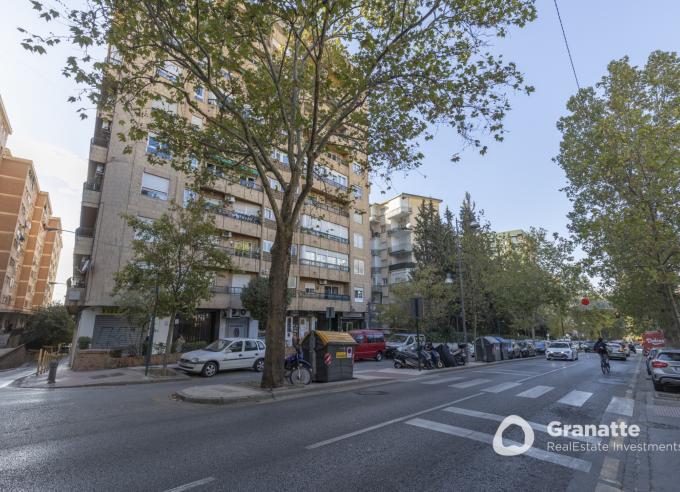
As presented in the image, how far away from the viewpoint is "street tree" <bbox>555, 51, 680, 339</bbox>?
1346 cm

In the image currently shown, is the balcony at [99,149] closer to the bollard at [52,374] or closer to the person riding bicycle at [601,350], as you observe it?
the bollard at [52,374]

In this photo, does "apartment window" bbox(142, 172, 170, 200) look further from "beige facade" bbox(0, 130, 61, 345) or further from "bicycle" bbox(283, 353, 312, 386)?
"beige facade" bbox(0, 130, 61, 345)

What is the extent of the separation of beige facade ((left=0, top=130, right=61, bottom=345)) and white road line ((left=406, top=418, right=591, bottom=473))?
46.9m

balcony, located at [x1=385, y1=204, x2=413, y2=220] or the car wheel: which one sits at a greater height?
balcony, located at [x1=385, y1=204, x2=413, y2=220]

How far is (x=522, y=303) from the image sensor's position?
35562mm

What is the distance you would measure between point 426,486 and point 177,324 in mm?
24476

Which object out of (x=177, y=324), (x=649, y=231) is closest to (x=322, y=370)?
(x=649, y=231)

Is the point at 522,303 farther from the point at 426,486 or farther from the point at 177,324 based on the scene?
the point at 426,486

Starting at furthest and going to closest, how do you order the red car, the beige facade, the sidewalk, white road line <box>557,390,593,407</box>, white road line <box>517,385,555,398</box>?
the beige facade
the red car
the sidewalk
white road line <box>517,385,555,398</box>
white road line <box>557,390,593,407</box>

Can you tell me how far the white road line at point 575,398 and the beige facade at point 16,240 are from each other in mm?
48464

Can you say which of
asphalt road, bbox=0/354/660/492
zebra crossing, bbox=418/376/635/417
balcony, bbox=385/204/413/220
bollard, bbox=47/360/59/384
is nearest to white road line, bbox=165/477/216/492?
asphalt road, bbox=0/354/660/492

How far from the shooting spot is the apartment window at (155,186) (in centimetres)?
2331

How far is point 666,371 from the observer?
35.9 feet

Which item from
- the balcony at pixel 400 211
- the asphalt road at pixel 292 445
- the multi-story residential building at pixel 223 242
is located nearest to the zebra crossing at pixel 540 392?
the asphalt road at pixel 292 445
